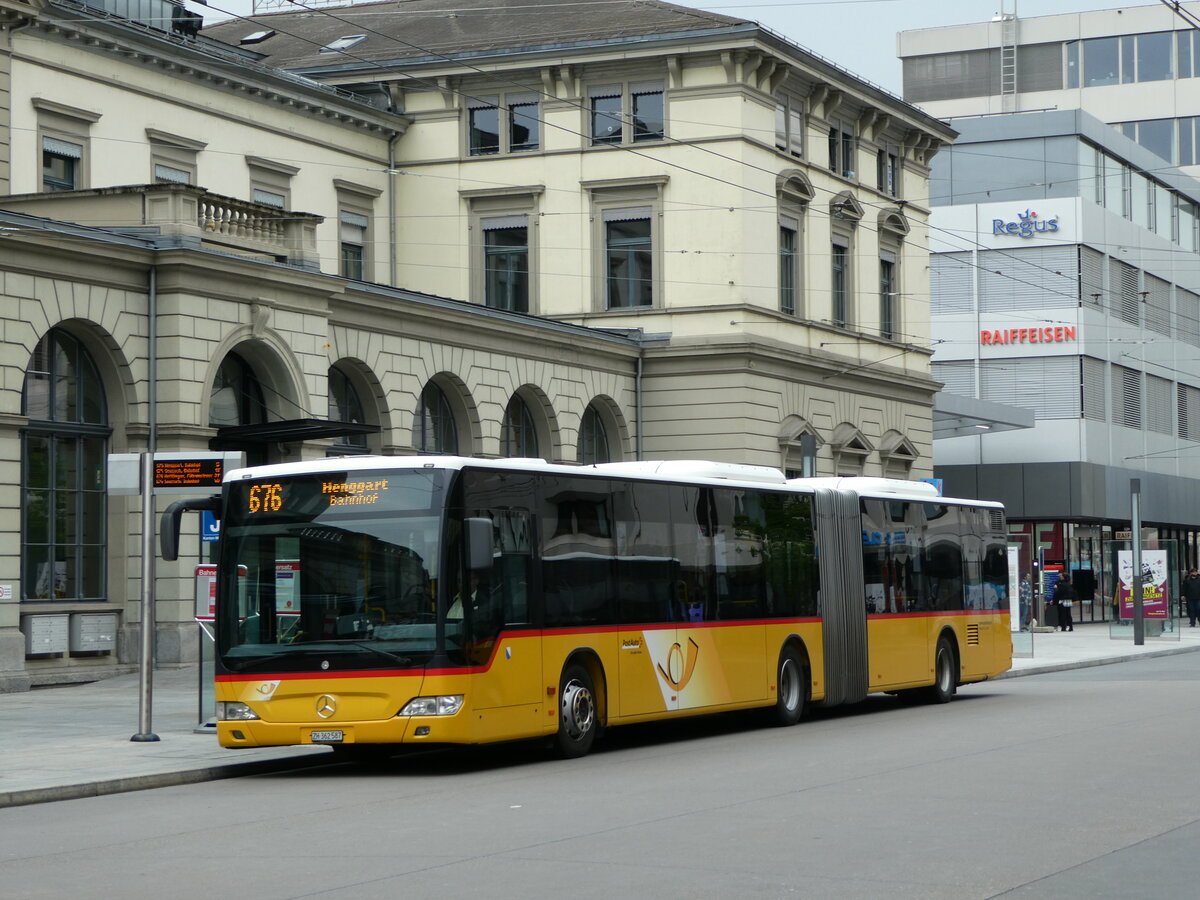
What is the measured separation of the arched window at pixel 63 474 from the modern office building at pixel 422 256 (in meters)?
0.05

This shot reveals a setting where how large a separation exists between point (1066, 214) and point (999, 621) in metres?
34.5

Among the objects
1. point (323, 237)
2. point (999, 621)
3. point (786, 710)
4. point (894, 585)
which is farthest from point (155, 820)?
point (323, 237)

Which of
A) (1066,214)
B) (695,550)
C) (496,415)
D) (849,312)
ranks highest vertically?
(1066,214)

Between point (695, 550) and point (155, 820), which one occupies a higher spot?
point (695, 550)

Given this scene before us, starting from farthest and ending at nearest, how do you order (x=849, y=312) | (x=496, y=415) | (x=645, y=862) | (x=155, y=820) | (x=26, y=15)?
(x=849, y=312), (x=496, y=415), (x=26, y=15), (x=155, y=820), (x=645, y=862)

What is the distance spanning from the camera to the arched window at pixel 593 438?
4144 cm

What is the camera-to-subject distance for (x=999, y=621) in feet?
94.1

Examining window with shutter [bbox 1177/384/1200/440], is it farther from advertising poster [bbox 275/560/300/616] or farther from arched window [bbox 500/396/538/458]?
advertising poster [bbox 275/560/300/616]

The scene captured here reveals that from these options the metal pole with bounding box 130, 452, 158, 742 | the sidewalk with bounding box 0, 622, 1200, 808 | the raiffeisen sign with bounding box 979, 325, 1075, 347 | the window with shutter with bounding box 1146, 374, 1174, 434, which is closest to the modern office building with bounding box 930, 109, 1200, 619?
the raiffeisen sign with bounding box 979, 325, 1075, 347

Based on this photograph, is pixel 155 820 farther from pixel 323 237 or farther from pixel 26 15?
pixel 323 237

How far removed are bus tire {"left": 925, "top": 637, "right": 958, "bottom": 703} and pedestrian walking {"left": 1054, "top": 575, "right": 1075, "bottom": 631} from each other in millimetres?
27687

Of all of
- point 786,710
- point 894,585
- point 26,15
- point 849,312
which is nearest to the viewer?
point 786,710

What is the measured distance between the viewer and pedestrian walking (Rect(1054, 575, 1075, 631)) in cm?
5359

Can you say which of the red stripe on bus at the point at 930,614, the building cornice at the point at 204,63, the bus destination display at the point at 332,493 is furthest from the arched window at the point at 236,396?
the bus destination display at the point at 332,493
